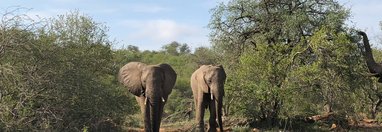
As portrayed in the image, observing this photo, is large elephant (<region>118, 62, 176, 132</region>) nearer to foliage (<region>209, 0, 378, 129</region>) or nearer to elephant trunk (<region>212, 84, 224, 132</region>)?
elephant trunk (<region>212, 84, 224, 132</region>)

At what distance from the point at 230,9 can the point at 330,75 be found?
5.65 metres

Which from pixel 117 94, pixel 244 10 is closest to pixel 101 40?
pixel 117 94

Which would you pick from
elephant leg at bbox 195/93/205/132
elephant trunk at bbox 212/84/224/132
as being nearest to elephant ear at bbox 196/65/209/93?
elephant leg at bbox 195/93/205/132

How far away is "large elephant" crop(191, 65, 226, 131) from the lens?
50.3ft

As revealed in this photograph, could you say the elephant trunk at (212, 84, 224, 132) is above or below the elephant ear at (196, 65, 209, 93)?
below

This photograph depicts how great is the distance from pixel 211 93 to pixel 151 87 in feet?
9.98

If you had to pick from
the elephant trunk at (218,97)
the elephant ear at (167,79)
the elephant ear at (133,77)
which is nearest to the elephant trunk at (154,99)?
the elephant ear at (167,79)

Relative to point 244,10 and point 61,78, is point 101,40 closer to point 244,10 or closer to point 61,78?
point 244,10

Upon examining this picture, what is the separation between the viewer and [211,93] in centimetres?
1551

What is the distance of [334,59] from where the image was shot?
50.0ft

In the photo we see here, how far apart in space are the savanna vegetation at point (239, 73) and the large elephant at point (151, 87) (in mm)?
885

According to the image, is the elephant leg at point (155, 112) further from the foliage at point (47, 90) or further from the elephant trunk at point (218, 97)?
the elephant trunk at point (218, 97)

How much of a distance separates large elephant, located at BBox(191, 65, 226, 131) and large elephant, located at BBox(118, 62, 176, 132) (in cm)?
177

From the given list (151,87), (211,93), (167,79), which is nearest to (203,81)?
(211,93)
